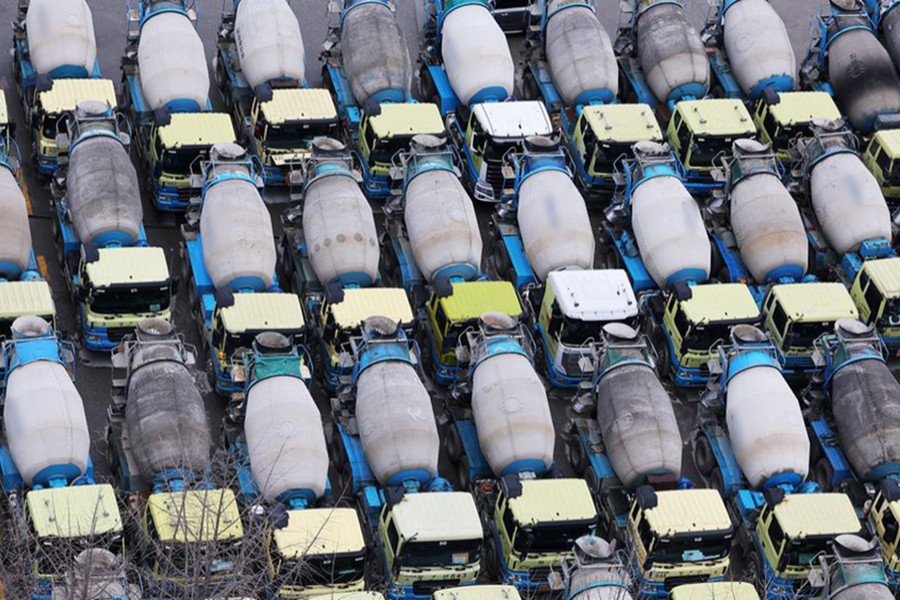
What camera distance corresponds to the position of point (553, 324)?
65875 mm

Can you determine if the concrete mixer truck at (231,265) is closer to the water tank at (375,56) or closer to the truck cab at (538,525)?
the water tank at (375,56)

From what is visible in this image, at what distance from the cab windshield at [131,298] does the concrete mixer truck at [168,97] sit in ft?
16.1

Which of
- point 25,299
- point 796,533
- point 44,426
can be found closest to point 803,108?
point 796,533

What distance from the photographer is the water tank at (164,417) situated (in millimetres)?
60062

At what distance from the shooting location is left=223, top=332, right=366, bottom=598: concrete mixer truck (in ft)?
191

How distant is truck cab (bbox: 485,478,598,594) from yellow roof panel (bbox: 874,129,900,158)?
16.5 meters

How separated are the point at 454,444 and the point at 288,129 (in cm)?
1103

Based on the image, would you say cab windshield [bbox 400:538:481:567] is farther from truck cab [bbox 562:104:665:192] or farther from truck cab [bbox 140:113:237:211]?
truck cab [bbox 562:104:665:192]

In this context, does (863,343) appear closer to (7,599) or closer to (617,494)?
(617,494)

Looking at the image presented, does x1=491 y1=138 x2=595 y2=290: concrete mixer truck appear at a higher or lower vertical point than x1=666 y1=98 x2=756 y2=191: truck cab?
lower

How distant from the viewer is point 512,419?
61.9 meters

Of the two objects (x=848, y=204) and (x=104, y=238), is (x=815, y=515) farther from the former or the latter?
(x=104, y=238)

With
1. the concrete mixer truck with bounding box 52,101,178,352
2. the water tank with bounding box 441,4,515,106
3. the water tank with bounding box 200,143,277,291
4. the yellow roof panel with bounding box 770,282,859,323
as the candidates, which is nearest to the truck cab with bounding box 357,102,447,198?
the water tank with bounding box 441,4,515,106

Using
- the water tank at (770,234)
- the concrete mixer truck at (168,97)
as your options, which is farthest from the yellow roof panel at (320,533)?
the water tank at (770,234)
